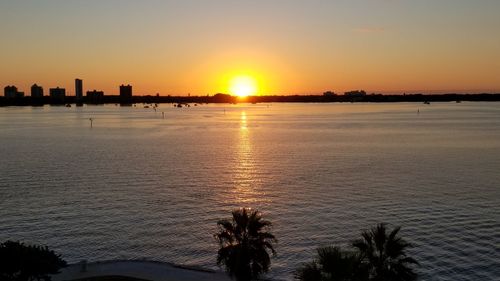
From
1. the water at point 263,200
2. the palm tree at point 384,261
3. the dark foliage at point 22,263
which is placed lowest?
the water at point 263,200

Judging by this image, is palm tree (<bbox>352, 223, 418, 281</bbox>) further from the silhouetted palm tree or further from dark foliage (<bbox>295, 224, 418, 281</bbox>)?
the silhouetted palm tree

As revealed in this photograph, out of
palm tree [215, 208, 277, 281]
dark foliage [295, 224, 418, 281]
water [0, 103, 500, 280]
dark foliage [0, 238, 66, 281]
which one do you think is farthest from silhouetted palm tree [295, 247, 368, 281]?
water [0, 103, 500, 280]

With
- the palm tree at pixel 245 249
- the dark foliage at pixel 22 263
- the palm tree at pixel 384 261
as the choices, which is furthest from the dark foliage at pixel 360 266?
the dark foliage at pixel 22 263

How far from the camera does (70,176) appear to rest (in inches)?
4190

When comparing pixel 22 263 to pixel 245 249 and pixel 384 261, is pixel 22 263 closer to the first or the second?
pixel 245 249

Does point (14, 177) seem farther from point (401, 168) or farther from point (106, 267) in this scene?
point (401, 168)

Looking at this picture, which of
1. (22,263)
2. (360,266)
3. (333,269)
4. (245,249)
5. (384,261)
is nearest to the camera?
(333,269)

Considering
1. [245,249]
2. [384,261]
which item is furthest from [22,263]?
[384,261]

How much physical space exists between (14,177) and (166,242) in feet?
182

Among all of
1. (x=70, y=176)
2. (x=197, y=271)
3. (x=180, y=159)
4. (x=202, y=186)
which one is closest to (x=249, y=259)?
(x=197, y=271)

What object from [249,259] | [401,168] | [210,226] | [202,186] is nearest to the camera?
[249,259]

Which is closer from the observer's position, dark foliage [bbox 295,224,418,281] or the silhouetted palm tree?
the silhouetted palm tree

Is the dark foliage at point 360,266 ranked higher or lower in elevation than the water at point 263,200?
higher

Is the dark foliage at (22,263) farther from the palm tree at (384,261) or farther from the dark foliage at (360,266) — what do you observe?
the palm tree at (384,261)
